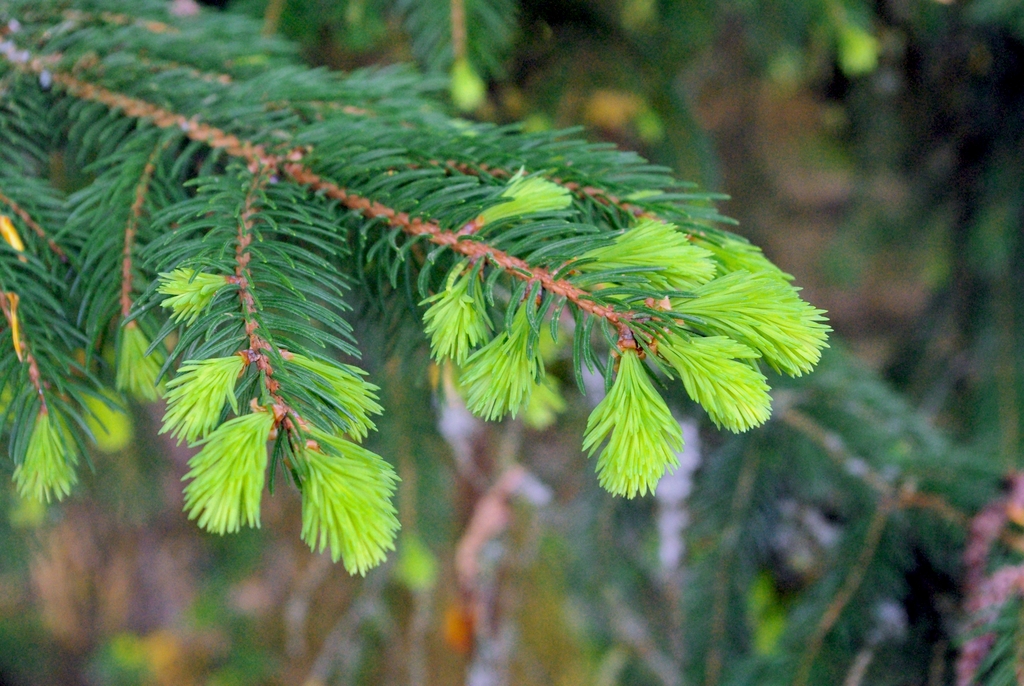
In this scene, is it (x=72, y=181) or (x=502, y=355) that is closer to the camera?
(x=502, y=355)

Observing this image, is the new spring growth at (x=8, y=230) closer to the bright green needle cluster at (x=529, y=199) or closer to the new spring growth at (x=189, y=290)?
the new spring growth at (x=189, y=290)

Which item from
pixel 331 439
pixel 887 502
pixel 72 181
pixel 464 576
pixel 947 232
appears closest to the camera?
pixel 331 439

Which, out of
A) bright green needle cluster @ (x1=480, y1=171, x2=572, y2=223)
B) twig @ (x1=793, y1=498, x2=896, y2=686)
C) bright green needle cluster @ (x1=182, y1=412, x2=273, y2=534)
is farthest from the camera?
twig @ (x1=793, y1=498, x2=896, y2=686)

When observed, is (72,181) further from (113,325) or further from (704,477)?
(704,477)

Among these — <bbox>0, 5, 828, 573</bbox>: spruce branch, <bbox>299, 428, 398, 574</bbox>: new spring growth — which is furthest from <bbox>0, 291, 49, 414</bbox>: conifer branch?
<bbox>299, 428, 398, 574</bbox>: new spring growth

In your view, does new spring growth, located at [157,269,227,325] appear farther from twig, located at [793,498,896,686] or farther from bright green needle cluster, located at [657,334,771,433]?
twig, located at [793,498,896,686]

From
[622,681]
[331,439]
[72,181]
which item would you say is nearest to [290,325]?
[331,439]

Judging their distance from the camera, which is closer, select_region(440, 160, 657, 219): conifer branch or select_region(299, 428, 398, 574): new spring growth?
select_region(299, 428, 398, 574): new spring growth

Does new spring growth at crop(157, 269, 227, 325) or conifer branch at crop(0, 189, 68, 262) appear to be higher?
new spring growth at crop(157, 269, 227, 325)

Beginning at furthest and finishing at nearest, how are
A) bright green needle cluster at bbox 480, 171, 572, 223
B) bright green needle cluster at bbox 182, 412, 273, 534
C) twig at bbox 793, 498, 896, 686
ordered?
1. twig at bbox 793, 498, 896, 686
2. bright green needle cluster at bbox 480, 171, 572, 223
3. bright green needle cluster at bbox 182, 412, 273, 534
